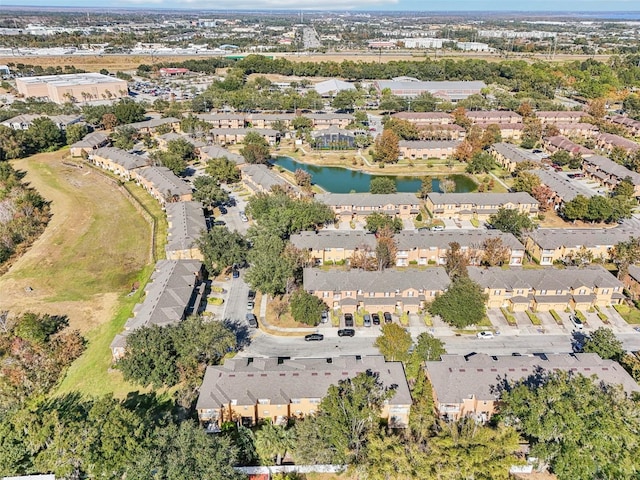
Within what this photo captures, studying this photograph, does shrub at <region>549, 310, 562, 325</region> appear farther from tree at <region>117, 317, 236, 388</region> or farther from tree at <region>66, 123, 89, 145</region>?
tree at <region>66, 123, 89, 145</region>

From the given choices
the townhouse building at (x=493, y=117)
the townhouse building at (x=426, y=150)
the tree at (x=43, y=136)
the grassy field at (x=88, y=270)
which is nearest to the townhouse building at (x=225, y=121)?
the tree at (x=43, y=136)

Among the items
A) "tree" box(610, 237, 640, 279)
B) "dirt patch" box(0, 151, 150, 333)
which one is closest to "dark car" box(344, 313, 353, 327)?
"dirt patch" box(0, 151, 150, 333)

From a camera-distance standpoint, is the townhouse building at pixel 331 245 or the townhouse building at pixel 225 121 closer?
the townhouse building at pixel 331 245

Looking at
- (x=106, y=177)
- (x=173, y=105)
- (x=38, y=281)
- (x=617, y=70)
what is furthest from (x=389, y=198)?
(x=617, y=70)

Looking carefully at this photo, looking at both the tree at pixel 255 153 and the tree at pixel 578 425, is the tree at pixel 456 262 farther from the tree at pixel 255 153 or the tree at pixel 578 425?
the tree at pixel 255 153

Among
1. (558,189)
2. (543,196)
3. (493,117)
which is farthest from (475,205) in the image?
(493,117)
